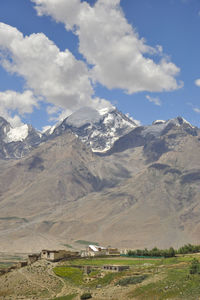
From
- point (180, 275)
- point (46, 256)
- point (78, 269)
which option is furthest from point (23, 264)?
point (180, 275)

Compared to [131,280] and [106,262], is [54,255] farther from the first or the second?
[131,280]

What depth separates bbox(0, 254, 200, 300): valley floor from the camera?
7250 cm

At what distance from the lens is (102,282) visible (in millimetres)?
85062

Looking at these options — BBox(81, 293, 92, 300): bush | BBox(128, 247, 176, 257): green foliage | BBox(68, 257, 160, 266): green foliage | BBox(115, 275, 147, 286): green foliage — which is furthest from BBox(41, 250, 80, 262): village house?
BBox(81, 293, 92, 300): bush

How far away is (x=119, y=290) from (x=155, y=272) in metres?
12.6

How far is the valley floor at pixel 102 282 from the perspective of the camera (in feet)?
238

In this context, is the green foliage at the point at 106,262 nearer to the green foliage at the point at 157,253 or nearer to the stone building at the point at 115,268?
the green foliage at the point at 157,253

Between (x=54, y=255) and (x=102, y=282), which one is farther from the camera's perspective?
(x=54, y=255)

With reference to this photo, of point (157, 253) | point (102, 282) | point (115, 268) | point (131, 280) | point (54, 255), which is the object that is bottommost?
point (102, 282)

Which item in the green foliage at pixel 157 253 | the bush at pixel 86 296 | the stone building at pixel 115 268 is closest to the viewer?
the bush at pixel 86 296

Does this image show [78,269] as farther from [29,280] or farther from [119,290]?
[119,290]

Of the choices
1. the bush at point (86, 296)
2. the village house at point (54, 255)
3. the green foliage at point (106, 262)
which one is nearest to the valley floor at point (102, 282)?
the bush at point (86, 296)

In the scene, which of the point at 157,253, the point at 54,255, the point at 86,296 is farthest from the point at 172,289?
the point at 157,253

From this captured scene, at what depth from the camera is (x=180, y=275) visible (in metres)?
80.2
